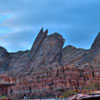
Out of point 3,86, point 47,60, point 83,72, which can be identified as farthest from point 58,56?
point 83,72

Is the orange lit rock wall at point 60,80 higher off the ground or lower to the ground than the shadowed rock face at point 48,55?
lower

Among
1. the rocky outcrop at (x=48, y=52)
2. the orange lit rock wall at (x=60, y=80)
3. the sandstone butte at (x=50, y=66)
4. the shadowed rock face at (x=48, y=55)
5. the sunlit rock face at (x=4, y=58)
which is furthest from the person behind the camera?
the sunlit rock face at (x=4, y=58)

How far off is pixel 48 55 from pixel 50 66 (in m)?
29.7

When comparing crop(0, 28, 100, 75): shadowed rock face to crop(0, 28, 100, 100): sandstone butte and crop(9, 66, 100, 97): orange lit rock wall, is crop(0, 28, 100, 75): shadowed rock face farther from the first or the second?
crop(9, 66, 100, 97): orange lit rock wall

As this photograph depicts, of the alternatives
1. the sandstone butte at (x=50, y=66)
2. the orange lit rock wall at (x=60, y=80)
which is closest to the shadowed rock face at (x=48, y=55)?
the sandstone butte at (x=50, y=66)

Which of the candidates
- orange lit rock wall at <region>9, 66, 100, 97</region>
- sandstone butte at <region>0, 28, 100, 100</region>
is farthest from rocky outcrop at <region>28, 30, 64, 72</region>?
orange lit rock wall at <region>9, 66, 100, 97</region>

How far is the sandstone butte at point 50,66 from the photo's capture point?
7287 cm

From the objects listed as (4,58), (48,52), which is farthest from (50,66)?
(4,58)

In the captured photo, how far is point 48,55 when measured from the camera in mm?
113875

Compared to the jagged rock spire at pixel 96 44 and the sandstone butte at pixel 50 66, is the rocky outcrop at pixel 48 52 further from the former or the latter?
the jagged rock spire at pixel 96 44

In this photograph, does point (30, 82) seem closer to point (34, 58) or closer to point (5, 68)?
point (34, 58)

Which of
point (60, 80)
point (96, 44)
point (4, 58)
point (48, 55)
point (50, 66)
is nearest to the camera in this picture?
point (60, 80)

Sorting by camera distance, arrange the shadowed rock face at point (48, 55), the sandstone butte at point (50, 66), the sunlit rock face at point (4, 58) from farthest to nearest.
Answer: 1. the sunlit rock face at point (4, 58)
2. the shadowed rock face at point (48, 55)
3. the sandstone butte at point (50, 66)

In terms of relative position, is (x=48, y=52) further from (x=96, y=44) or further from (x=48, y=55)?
(x=96, y=44)
